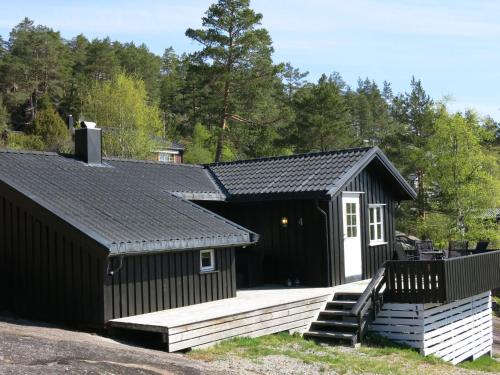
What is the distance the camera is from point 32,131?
40.2m

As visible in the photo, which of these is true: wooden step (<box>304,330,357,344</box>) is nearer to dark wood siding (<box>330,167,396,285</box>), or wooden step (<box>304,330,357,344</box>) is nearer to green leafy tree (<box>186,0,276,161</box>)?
dark wood siding (<box>330,167,396,285</box>)

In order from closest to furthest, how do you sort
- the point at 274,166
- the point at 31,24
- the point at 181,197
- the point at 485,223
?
1. the point at 181,197
2. the point at 274,166
3. the point at 485,223
4. the point at 31,24

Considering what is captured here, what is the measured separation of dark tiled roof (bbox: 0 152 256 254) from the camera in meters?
11.1

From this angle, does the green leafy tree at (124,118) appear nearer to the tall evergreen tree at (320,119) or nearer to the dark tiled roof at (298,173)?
the tall evergreen tree at (320,119)

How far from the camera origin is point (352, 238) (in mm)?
15914

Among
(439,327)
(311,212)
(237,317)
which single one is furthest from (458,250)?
(237,317)

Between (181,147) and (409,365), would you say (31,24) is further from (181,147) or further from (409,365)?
(409,365)

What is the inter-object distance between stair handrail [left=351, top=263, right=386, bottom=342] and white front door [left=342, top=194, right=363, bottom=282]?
234 centimetres

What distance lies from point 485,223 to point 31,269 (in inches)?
913

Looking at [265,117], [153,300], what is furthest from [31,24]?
[153,300]

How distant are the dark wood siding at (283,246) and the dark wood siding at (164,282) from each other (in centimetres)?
210

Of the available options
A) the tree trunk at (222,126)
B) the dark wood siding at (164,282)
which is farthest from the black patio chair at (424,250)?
the tree trunk at (222,126)

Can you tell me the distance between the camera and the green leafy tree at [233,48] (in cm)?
3712

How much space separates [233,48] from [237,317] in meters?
28.1
